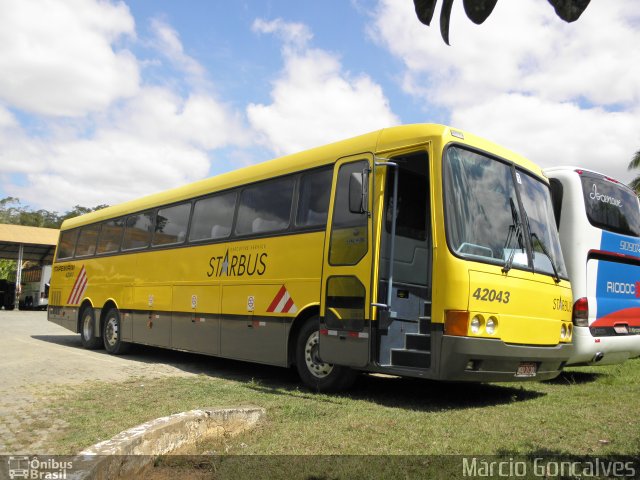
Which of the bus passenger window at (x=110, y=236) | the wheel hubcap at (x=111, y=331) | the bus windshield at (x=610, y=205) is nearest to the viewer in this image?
the bus windshield at (x=610, y=205)

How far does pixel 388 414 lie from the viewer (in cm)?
592

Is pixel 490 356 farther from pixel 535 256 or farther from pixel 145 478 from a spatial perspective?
pixel 145 478

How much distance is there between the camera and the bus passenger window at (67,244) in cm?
1636

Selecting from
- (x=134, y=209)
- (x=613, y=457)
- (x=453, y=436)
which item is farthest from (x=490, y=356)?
(x=134, y=209)

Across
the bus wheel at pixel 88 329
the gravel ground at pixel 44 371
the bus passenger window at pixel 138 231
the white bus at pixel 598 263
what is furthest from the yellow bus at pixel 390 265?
the bus wheel at pixel 88 329

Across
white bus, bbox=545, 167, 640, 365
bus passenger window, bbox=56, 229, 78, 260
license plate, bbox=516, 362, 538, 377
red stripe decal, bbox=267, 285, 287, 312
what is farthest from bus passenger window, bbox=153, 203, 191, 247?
license plate, bbox=516, 362, 538, 377

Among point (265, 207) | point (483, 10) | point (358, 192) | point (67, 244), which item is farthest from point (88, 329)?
point (483, 10)

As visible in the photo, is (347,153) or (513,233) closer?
(513,233)

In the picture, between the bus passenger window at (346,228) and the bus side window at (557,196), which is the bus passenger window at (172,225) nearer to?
the bus passenger window at (346,228)

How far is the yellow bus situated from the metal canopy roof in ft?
88.7

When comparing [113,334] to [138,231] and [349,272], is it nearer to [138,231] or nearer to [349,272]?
[138,231]

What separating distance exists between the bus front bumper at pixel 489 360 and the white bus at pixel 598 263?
1760mm

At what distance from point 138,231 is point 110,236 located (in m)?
1.66

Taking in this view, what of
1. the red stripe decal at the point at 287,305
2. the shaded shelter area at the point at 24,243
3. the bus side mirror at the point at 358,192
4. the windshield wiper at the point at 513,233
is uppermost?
the shaded shelter area at the point at 24,243
